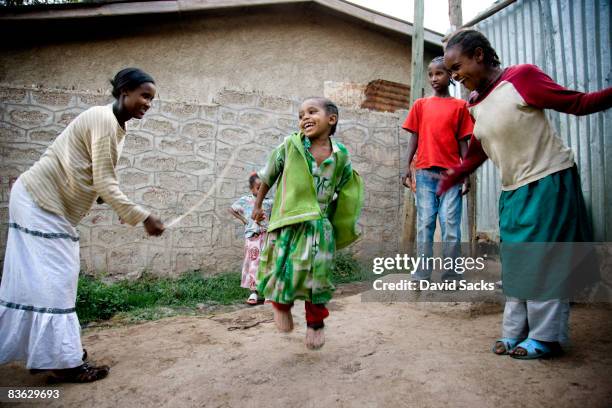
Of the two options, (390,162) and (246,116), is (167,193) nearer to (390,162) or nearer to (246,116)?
(246,116)

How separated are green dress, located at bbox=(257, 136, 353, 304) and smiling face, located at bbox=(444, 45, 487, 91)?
2.83ft

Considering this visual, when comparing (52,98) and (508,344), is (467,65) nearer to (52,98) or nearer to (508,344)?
(508,344)

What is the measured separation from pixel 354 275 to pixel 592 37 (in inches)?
152

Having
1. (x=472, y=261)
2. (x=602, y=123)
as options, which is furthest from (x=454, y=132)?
(x=472, y=261)

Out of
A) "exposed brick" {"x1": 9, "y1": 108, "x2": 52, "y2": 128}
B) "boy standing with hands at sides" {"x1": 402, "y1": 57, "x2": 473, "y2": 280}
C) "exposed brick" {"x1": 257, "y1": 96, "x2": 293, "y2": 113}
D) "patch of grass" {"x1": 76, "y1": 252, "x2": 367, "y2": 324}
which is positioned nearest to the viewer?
"boy standing with hands at sides" {"x1": 402, "y1": 57, "x2": 473, "y2": 280}

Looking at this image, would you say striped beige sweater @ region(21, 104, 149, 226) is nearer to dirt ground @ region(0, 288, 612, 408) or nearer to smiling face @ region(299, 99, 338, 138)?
dirt ground @ region(0, 288, 612, 408)

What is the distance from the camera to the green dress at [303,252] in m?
2.54

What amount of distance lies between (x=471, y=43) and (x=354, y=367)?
2.00 m

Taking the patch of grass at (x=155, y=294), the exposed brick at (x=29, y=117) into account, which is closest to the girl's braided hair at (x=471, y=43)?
the patch of grass at (x=155, y=294)

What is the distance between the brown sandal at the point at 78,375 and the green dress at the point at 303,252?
110 centimetres

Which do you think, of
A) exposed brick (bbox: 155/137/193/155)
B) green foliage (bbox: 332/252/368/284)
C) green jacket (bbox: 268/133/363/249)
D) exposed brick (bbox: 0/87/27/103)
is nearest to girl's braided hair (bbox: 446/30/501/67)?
green jacket (bbox: 268/133/363/249)

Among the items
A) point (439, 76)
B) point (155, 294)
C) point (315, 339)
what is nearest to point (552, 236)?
point (315, 339)

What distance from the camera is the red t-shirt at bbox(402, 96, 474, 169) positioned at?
3.87 m

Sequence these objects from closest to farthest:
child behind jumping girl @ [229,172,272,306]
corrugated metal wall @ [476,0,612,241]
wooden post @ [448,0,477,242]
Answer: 1. corrugated metal wall @ [476,0,612,241]
2. wooden post @ [448,0,477,242]
3. child behind jumping girl @ [229,172,272,306]
